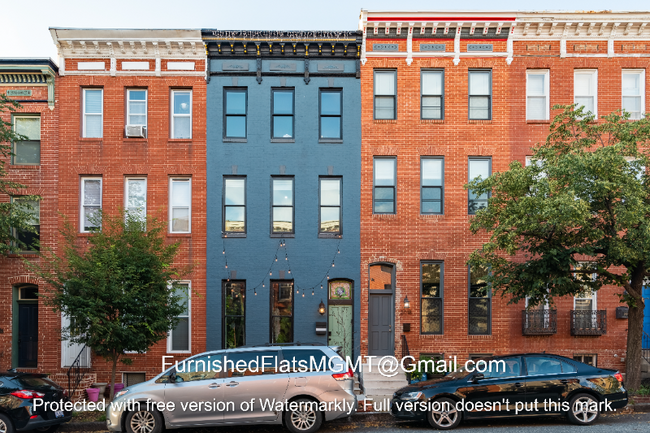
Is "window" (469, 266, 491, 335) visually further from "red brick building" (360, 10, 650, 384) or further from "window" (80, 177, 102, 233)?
"window" (80, 177, 102, 233)

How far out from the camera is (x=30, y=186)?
56.6 feet

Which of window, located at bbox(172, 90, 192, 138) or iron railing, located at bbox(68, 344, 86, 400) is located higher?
window, located at bbox(172, 90, 192, 138)

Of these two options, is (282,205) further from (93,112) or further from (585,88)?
(585,88)

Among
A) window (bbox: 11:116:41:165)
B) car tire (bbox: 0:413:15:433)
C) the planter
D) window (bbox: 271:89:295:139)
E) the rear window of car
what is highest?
window (bbox: 271:89:295:139)

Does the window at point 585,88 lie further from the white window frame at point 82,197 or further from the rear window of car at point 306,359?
the white window frame at point 82,197

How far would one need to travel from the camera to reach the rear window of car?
10.9 m

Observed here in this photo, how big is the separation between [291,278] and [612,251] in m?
9.32

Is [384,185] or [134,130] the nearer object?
[134,130]

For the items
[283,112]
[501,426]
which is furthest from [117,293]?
[501,426]

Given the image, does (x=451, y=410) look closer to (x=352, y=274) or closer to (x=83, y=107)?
(x=352, y=274)

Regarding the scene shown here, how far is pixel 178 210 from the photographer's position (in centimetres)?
1747

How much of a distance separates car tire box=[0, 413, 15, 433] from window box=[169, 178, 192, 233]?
7781 millimetres

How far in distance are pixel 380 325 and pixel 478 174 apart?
6029mm

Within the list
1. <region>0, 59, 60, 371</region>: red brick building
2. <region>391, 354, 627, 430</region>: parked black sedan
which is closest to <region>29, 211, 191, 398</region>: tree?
<region>0, 59, 60, 371</region>: red brick building
